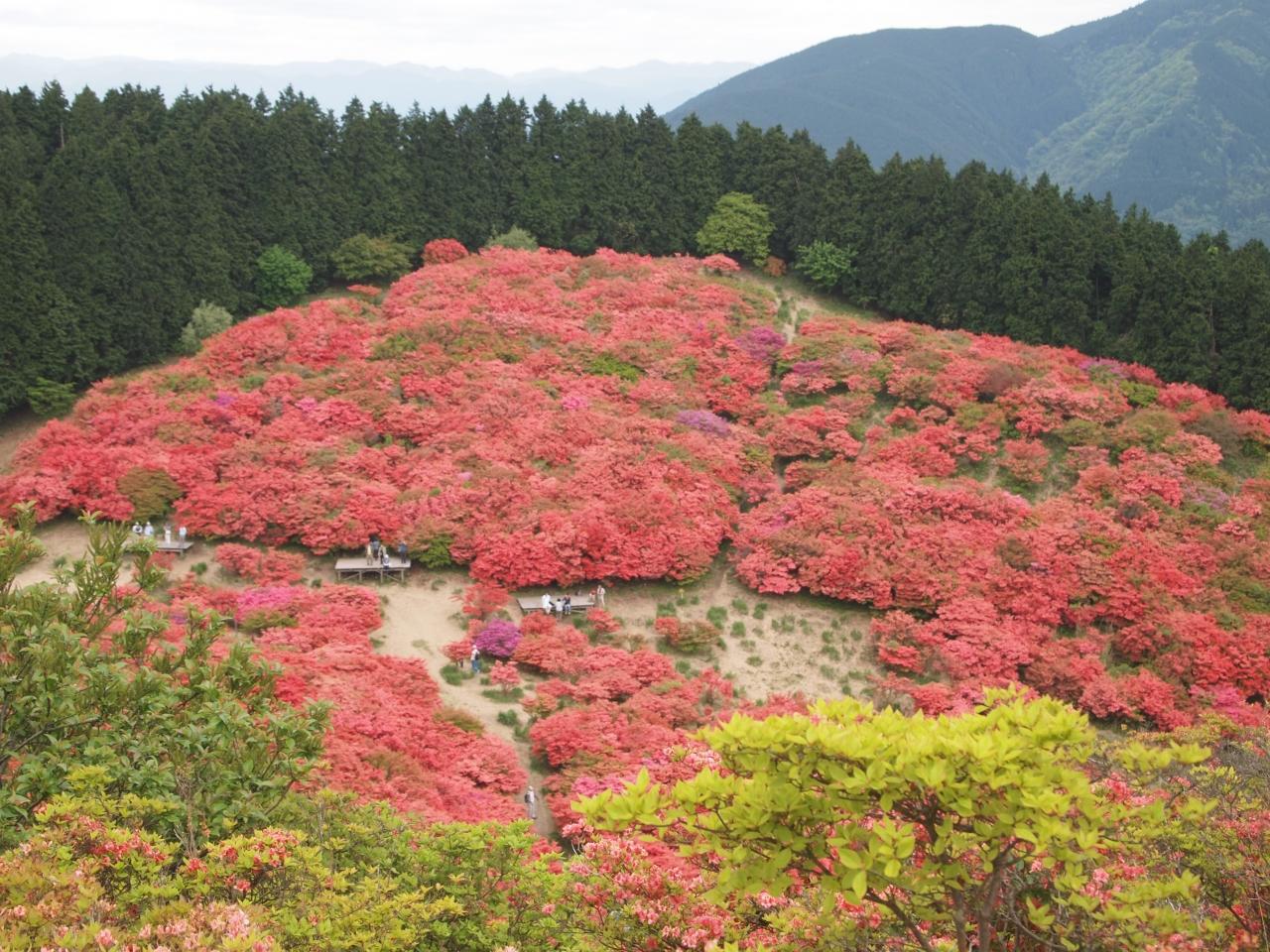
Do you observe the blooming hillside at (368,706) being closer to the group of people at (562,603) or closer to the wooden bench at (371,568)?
the wooden bench at (371,568)

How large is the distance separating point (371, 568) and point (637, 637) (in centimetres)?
578

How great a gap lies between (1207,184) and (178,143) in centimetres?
10458

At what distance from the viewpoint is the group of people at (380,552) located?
72.4 feet

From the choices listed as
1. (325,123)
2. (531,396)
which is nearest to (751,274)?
(531,396)

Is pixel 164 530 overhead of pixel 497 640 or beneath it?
overhead

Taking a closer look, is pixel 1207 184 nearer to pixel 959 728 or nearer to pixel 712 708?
pixel 712 708

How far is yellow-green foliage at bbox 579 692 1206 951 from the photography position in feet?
18.1

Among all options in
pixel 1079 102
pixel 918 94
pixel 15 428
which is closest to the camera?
pixel 15 428

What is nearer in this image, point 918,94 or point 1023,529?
point 1023,529

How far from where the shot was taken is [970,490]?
78.0 feet

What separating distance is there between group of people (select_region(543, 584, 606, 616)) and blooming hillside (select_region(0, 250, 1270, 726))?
0.49m

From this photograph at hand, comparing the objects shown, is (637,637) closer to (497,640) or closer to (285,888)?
(497,640)

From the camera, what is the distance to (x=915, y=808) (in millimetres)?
6035

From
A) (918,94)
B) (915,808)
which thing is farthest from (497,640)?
(918,94)
